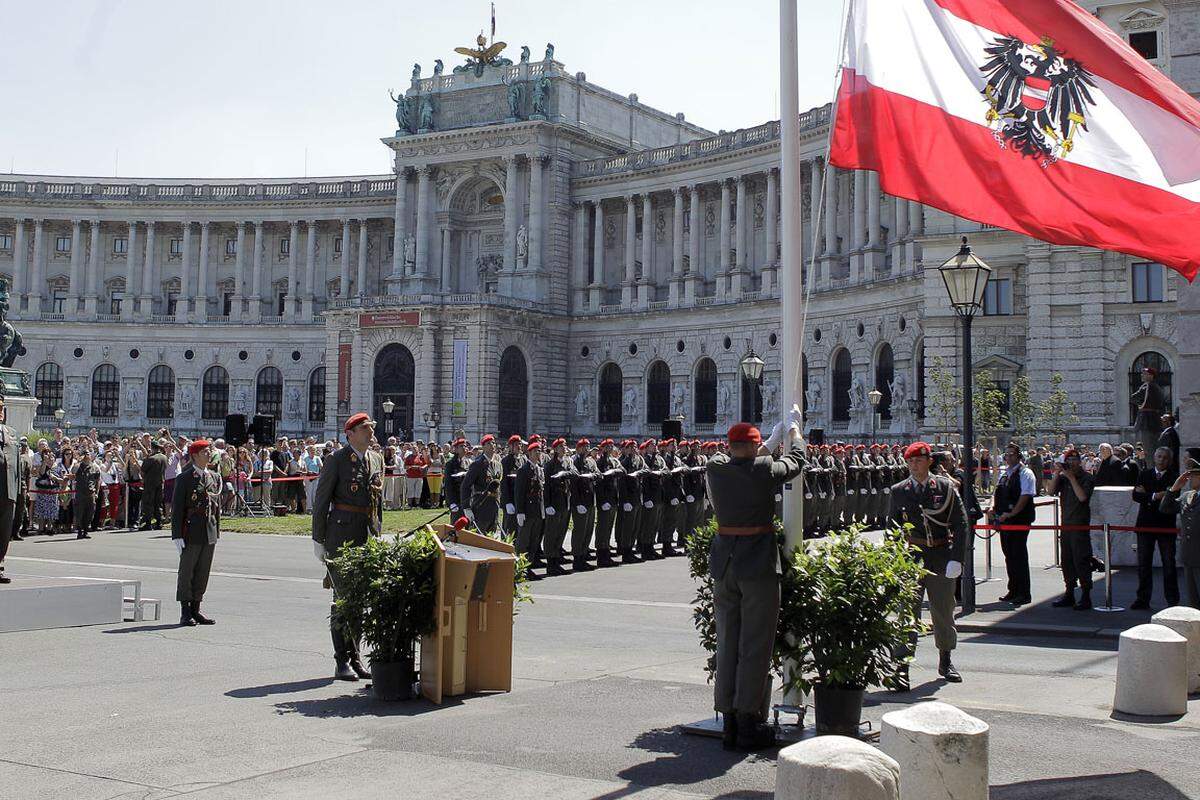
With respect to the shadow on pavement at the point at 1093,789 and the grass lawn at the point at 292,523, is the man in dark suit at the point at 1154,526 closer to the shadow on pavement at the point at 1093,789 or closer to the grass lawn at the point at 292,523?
the shadow on pavement at the point at 1093,789

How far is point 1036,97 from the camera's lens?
9359 millimetres

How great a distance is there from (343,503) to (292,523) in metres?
20.2

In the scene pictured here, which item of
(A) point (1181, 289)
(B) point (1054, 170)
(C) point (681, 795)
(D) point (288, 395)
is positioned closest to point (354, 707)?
(C) point (681, 795)

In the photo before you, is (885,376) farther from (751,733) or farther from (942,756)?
(942,756)

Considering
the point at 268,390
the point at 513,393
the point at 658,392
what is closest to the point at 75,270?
the point at 268,390

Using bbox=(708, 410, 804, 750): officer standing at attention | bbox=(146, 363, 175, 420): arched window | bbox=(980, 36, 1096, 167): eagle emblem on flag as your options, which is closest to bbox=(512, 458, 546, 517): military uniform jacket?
bbox=(708, 410, 804, 750): officer standing at attention

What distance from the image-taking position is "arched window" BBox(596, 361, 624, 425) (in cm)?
7181

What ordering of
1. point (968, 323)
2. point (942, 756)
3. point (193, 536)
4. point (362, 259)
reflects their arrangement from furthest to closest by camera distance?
point (362, 259) → point (968, 323) → point (193, 536) → point (942, 756)

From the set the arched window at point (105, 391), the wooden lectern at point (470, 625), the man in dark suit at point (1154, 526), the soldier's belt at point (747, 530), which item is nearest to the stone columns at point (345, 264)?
the arched window at point (105, 391)

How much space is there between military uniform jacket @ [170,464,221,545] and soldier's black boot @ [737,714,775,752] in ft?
26.1

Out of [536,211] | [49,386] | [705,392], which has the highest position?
[536,211]

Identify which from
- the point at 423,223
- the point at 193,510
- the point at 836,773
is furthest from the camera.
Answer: the point at 423,223

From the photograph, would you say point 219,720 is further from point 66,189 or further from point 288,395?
point 66,189

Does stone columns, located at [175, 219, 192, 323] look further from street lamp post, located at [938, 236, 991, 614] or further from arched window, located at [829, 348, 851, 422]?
street lamp post, located at [938, 236, 991, 614]
